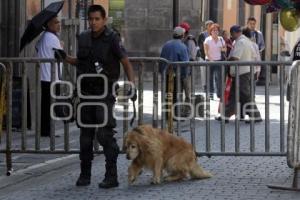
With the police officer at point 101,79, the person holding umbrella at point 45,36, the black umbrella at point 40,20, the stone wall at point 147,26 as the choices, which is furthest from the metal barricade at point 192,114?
the stone wall at point 147,26

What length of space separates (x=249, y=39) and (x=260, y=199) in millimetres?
8877

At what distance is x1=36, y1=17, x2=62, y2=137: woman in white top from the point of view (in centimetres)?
1187

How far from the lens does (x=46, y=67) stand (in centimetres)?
1197

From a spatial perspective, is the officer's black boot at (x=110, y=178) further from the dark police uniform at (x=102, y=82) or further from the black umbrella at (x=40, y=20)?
the black umbrella at (x=40, y=20)

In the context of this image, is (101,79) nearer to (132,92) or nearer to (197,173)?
(132,92)

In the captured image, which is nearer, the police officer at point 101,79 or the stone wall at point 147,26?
the police officer at point 101,79

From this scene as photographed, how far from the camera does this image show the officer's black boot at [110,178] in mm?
9898

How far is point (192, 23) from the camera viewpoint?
1276 inches

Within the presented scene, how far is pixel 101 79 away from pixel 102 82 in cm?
3

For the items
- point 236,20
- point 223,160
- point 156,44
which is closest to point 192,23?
point 156,44

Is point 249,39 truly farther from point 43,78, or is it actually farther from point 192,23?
point 192,23

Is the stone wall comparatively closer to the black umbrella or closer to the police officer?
the black umbrella

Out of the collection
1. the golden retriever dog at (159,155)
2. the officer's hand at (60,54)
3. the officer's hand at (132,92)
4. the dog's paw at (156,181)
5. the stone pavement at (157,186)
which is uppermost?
the officer's hand at (60,54)

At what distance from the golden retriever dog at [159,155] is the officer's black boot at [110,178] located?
0.15 meters
